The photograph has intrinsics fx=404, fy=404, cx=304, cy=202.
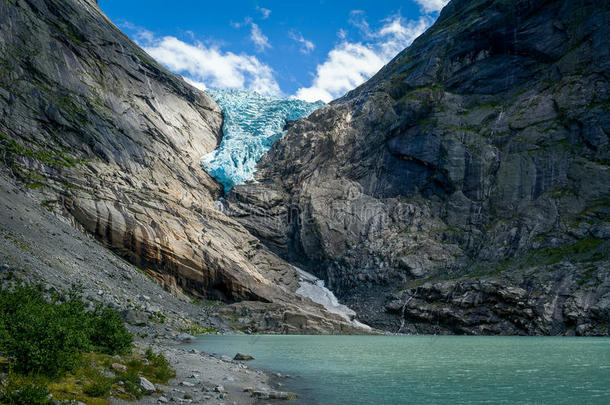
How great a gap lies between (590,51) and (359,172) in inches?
2543

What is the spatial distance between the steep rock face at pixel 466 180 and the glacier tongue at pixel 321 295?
8.22ft

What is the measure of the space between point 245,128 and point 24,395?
494 feet

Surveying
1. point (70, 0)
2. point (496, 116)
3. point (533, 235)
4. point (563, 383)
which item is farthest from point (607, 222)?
point (70, 0)

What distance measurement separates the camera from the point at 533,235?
8562 cm

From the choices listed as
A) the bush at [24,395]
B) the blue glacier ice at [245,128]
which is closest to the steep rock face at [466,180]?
the blue glacier ice at [245,128]

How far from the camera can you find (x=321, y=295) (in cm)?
10019

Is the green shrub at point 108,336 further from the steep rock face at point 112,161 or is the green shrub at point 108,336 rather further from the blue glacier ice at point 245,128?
the blue glacier ice at point 245,128

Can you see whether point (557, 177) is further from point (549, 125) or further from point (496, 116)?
point (496, 116)

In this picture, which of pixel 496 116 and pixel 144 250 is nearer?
pixel 144 250

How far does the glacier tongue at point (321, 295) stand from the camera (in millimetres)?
91100

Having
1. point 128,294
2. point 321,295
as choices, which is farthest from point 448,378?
point 321,295

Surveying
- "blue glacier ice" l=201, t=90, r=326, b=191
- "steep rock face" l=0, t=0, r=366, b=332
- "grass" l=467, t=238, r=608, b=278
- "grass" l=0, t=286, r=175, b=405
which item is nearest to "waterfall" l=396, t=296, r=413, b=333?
"grass" l=467, t=238, r=608, b=278

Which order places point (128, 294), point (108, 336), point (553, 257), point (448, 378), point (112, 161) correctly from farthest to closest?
point (112, 161) → point (553, 257) → point (128, 294) → point (448, 378) → point (108, 336)

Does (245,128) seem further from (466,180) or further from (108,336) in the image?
(108,336)
